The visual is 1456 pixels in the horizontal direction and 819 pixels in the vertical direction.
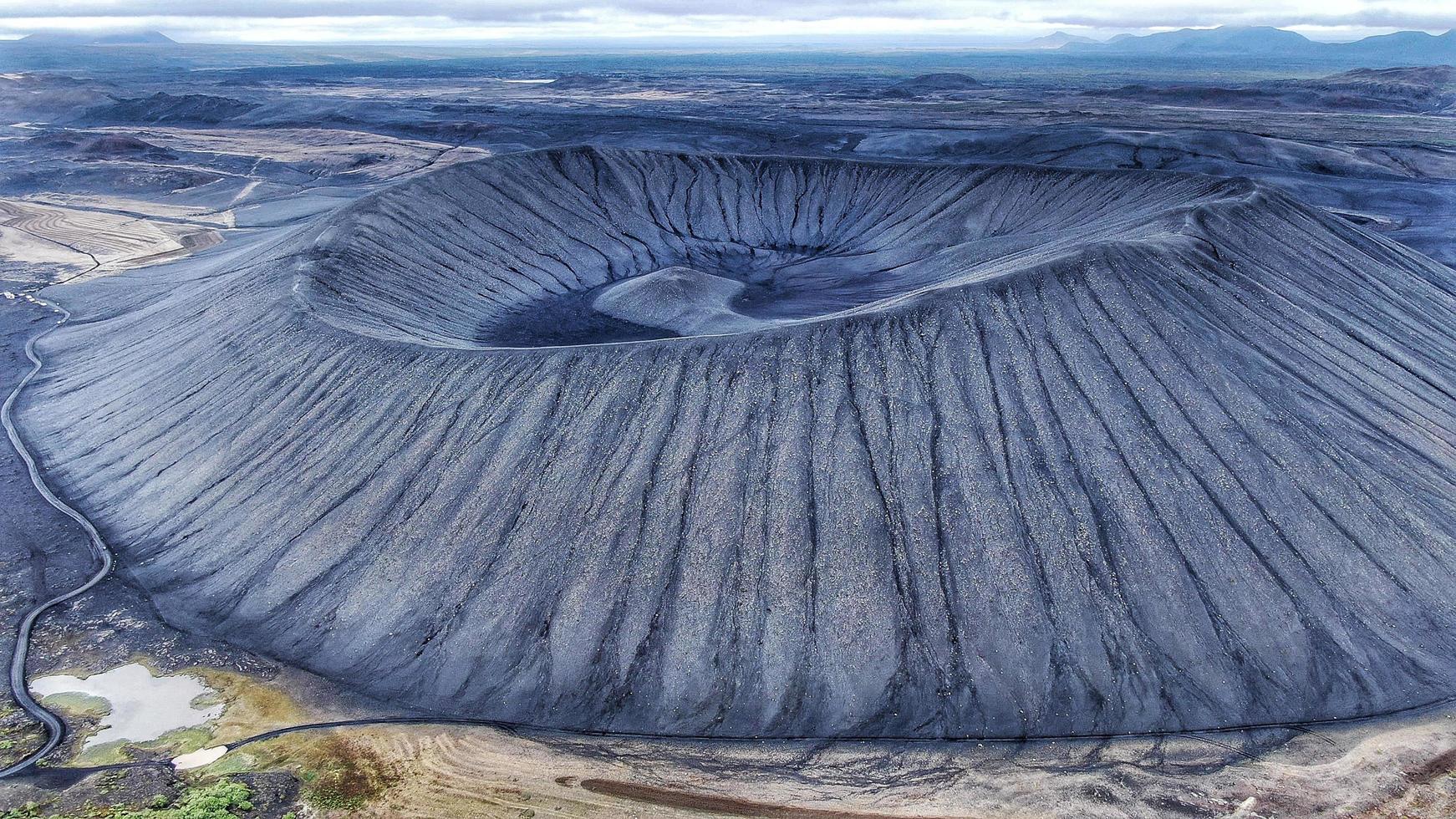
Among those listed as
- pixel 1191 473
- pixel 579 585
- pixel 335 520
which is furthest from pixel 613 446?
pixel 1191 473

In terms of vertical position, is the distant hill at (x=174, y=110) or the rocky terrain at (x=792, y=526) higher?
the distant hill at (x=174, y=110)

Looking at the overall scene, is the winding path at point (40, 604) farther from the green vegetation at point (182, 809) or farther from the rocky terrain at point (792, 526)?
the green vegetation at point (182, 809)

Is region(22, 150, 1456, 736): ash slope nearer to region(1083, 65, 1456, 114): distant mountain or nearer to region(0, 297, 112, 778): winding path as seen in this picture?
region(0, 297, 112, 778): winding path

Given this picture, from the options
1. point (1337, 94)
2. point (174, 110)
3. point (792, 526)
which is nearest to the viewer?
point (792, 526)

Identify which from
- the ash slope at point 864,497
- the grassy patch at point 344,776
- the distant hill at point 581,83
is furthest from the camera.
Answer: the distant hill at point 581,83

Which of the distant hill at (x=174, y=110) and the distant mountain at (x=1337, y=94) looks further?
the distant hill at (x=174, y=110)

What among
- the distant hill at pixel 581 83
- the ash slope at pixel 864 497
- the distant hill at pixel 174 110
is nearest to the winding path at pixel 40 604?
the ash slope at pixel 864 497

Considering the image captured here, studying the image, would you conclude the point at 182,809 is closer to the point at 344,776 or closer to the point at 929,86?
the point at 344,776

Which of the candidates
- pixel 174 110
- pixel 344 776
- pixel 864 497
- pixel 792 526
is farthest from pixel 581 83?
pixel 344 776
